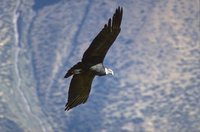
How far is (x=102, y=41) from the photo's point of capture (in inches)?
827

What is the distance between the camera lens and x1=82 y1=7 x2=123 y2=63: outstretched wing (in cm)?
2067

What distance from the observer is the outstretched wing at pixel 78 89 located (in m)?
22.2

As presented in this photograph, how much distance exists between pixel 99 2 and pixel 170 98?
39.7m

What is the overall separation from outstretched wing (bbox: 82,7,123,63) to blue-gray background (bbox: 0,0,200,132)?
212 feet

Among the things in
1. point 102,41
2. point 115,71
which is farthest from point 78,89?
point 115,71

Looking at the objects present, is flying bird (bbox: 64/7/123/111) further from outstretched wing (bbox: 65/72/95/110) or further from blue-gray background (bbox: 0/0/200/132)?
blue-gray background (bbox: 0/0/200/132)

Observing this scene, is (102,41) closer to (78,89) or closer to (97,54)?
(97,54)

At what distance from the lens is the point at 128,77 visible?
371 ft

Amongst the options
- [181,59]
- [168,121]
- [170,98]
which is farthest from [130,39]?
[168,121]

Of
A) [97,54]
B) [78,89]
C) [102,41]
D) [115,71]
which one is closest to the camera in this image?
[102,41]

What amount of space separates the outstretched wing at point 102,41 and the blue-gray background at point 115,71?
6460cm

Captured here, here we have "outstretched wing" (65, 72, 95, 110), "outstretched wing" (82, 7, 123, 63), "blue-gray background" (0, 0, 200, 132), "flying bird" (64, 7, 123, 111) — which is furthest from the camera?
"blue-gray background" (0, 0, 200, 132)

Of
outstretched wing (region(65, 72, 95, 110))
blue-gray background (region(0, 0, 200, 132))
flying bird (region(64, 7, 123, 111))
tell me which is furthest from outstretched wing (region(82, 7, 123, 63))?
blue-gray background (region(0, 0, 200, 132))

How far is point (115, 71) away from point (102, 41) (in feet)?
303
